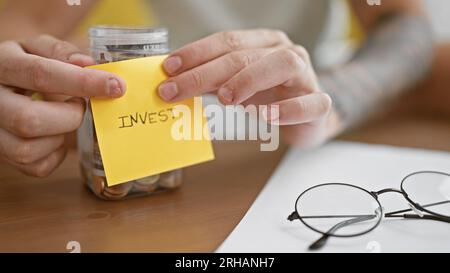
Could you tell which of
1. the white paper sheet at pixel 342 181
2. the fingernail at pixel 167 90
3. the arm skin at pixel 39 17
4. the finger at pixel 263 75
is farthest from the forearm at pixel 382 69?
the arm skin at pixel 39 17

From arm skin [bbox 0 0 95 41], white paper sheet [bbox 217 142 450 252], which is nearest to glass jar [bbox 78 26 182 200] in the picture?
white paper sheet [bbox 217 142 450 252]

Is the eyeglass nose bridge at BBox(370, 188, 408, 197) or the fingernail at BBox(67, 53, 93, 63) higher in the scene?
the fingernail at BBox(67, 53, 93, 63)

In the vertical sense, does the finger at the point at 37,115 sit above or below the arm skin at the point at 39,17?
below

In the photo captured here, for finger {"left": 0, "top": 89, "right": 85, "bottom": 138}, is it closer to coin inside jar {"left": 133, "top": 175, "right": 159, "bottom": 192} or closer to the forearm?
coin inside jar {"left": 133, "top": 175, "right": 159, "bottom": 192}

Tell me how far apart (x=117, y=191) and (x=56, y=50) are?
16 cm

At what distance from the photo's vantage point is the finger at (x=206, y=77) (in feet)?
1.46

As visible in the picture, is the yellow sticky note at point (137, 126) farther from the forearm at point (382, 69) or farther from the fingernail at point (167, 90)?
the forearm at point (382, 69)

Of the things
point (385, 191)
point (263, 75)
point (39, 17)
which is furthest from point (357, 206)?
point (39, 17)

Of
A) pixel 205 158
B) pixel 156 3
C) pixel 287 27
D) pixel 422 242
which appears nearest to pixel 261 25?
pixel 287 27

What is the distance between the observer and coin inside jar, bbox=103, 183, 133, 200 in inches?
18.0

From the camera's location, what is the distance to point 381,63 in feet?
2.58

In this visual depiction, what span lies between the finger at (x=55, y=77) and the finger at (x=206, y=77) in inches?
1.9

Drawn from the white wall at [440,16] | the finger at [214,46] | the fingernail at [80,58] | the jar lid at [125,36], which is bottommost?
the white wall at [440,16]
